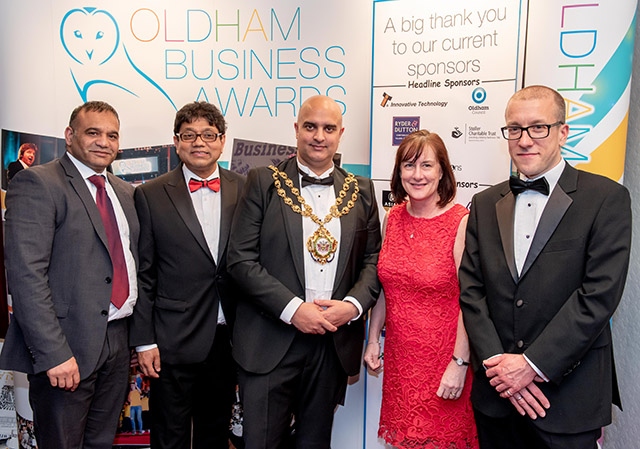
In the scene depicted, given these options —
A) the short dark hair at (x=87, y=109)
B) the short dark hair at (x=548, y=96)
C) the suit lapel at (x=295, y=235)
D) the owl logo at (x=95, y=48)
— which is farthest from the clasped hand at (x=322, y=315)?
the owl logo at (x=95, y=48)

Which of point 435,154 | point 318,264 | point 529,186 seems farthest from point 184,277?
point 529,186

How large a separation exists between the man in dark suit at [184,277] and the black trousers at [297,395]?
1.19 feet

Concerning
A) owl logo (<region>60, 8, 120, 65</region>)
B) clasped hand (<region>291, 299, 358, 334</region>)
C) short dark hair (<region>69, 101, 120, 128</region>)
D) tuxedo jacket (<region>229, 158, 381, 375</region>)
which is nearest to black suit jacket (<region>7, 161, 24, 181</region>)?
owl logo (<region>60, 8, 120, 65</region>)

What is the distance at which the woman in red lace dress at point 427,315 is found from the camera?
221 centimetres

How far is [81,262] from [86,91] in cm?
164

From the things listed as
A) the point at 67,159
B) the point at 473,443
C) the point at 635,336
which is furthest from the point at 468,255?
the point at 67,159

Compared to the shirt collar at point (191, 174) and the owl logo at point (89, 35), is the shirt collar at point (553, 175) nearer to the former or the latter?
the shirt collar at point (191, 174)

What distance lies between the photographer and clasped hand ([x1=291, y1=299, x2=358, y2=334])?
7.29 feet

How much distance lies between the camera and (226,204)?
2627 mm

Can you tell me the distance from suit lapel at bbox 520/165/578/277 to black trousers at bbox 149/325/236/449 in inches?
62.2

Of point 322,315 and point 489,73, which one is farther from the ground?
point 489,73

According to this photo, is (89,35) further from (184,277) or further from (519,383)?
(519,383)

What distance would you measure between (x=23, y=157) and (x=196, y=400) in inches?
79.1

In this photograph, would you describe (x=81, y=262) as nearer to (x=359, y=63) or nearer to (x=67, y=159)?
(x=67, y=159)
